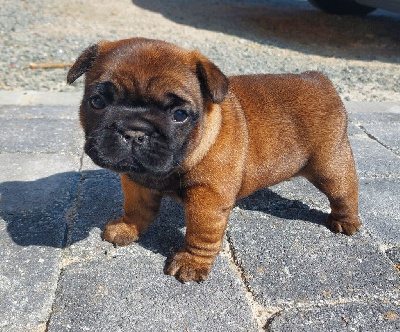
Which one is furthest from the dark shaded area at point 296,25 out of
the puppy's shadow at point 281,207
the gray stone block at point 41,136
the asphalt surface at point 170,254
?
the puppy's shadow at point 281,207

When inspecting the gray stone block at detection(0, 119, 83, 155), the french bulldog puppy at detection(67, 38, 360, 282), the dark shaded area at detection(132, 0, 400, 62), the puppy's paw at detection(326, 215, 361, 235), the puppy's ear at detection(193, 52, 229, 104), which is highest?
the puppy's ear at detection(193, 52, 229, 104)

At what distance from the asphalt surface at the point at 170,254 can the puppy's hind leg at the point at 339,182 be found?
0.34ft

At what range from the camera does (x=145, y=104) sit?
7.53ft

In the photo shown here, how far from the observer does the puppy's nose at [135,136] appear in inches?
87.0

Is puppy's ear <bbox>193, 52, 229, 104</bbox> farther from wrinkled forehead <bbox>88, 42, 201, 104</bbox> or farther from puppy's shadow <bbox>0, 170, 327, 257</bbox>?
puppy's shadow <bbox>0, 170, 327, 257</bbox>

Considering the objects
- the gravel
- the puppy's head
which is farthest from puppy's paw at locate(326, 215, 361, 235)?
the gravel

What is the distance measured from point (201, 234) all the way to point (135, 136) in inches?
30.5

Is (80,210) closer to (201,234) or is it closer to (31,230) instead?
(31,230)

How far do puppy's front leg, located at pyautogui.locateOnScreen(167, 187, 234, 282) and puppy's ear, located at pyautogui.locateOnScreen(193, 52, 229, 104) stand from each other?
55 centimetres

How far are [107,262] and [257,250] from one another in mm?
992

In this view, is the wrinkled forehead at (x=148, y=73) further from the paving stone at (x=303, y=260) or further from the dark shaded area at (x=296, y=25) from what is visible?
the dark shaded area at (x=296, y=25)


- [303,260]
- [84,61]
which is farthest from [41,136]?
[303,260]

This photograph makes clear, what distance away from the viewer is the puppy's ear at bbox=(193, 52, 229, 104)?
241 cm

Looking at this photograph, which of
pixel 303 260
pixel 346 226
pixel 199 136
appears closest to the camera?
pixel 199 136
